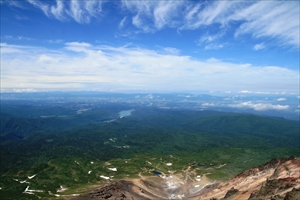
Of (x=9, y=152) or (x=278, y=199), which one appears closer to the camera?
(x=278, y=199)

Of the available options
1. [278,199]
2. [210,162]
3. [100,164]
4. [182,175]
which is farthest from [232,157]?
[278,199]

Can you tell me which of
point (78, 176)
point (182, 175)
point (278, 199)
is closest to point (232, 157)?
point (182, 175)

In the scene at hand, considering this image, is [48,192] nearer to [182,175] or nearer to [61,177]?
[61,177]

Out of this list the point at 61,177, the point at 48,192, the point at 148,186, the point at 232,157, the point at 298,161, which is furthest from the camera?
the point at 232,157

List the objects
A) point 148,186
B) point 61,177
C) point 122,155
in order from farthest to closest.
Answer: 1. point 122,155
2. point 61,177
3. point 148,186

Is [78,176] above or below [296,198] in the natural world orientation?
below

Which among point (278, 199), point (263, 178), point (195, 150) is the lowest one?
point (195, 150)

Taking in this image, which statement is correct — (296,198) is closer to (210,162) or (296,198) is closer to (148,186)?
(148,186)
